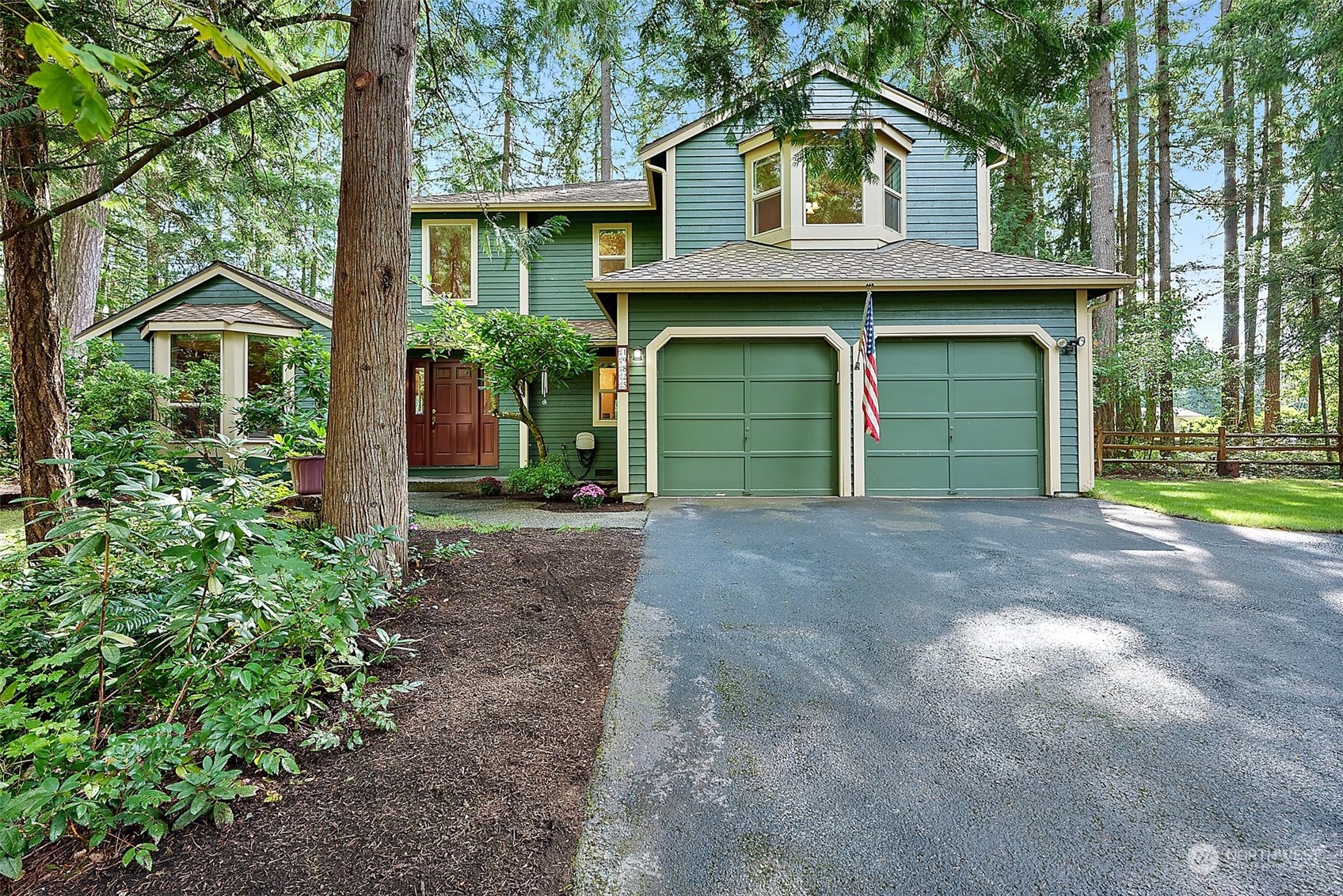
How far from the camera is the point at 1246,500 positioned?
742cm

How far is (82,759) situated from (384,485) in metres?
1.96

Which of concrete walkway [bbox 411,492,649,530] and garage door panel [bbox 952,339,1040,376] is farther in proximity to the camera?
garage door panel [bbox 952,339,1040,376]

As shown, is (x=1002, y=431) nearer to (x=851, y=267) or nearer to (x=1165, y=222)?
(x=851, y=267)

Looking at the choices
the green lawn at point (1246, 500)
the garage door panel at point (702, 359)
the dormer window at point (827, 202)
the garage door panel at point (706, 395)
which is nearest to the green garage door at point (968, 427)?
the green lawn at point (1246, 500)

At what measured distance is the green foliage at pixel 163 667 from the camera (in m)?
1.62

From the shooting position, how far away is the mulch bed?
1.47 m

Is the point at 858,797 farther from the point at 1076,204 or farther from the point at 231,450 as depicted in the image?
the point at 1076,204

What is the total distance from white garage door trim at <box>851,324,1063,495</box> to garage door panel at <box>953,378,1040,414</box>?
0.58 ft

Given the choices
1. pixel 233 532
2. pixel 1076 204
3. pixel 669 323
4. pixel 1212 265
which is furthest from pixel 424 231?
pixel 1212 265

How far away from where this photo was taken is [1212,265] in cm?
1527

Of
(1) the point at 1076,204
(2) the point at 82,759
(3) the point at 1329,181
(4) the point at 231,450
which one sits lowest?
(2) the point at 82,759

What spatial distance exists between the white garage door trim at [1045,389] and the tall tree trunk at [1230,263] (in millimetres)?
7664

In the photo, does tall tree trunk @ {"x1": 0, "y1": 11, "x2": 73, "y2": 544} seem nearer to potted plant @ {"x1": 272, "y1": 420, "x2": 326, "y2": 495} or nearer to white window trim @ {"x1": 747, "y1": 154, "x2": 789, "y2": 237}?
potted plant @ {"x1": 272, "y1": 420, "x2": 326, "y2": 495}

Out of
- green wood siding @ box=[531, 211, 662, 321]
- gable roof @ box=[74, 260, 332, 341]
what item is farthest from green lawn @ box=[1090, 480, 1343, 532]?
gable roof @ box=[74, 260, 332, 341]
